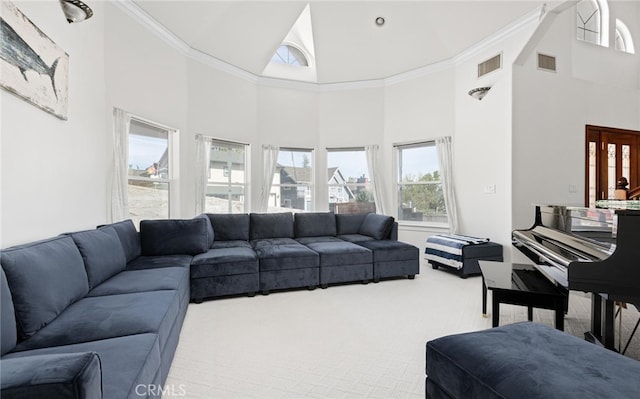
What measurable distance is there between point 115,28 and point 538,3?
5055mm

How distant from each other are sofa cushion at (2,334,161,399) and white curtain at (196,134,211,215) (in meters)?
3.33

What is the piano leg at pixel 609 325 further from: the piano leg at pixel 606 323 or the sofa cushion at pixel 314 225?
the sofa cushion at pixel 314 225

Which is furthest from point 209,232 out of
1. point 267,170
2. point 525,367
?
point 525,367

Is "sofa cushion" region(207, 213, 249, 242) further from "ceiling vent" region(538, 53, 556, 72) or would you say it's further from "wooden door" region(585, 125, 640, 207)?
"wooden door" region(585, 125, 640, 207)

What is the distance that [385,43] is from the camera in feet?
16.7

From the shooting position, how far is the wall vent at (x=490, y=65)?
421 centimetres

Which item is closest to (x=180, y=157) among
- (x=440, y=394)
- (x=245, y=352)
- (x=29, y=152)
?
(x=29, y=152)

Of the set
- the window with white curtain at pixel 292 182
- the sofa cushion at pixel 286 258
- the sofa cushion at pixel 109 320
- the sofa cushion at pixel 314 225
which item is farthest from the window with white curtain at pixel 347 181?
the sofa cushion at pixel 109 320

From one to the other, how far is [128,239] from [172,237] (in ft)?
1.53

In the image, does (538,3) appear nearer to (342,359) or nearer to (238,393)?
(342,359)

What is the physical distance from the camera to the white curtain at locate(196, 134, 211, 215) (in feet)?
14.9

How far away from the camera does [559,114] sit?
13.8ft

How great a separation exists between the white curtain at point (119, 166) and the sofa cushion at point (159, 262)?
0.65m

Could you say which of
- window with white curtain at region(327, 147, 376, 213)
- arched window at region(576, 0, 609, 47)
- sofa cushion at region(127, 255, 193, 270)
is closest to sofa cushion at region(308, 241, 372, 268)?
sofa cushion at region(127, 255, 193, 270)
